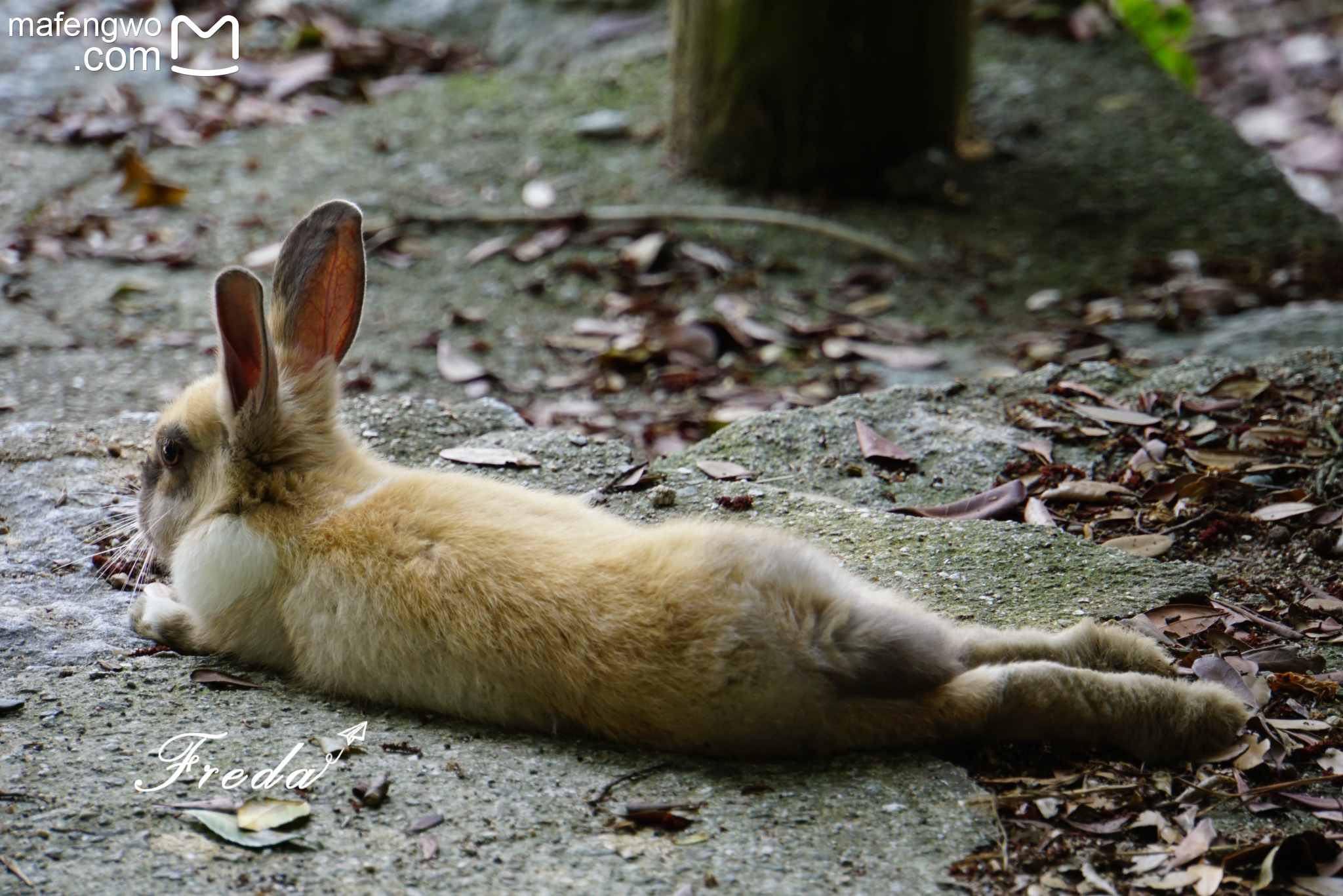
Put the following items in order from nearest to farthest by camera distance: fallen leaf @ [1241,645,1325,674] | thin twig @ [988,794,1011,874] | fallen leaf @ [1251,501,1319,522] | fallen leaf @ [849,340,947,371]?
thin twig @ [988,794,1011,874] < fallen leaf @ [1241,645,1325,674] < fallen leaf @ [1251,501,1319,522] < fallen leaf @ [849,340,947,371]

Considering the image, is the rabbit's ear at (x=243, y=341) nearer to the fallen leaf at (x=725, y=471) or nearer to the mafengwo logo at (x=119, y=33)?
the fallen leaf at (x=725, y=471)

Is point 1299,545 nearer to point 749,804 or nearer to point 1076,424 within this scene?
point 1076,424

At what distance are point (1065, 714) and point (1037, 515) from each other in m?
1.25

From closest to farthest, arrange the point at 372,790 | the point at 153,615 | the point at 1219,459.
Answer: the point at 372,790
the point at 153,615
the point at 1219,459

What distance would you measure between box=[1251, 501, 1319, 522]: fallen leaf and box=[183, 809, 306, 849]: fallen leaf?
9.84 ft

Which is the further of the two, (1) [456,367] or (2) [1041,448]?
(1) [456,367]

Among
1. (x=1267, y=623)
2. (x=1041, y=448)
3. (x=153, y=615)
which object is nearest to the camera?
(x=1267, y=623)

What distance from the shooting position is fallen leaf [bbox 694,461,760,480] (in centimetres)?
433

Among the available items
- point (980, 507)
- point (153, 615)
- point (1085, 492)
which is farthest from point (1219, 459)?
point (153, 615)

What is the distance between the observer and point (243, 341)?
3.62 m

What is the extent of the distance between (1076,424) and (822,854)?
2488 millimetres

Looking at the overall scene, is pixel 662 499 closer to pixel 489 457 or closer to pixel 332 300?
pixel 489 457

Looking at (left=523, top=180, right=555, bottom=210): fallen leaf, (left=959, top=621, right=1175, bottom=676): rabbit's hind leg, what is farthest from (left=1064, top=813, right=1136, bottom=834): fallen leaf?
(left=523, top=180, right=555, bottom=210): fallen leaf

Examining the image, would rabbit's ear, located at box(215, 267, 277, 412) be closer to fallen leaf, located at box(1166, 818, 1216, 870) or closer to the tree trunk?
fallen leaf, located at box(1166, 818, 1216, 870)
